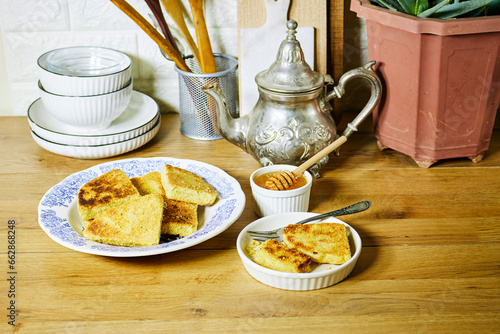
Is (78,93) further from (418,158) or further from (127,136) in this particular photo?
(418,158)

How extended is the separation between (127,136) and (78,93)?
0.12m

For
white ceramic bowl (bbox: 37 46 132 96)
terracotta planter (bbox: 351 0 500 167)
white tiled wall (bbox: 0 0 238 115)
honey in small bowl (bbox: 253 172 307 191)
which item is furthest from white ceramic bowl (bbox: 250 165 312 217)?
white tiled wall (bbox: 0 0 238 115)

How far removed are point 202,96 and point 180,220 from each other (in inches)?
15.8

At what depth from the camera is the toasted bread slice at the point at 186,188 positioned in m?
0.89

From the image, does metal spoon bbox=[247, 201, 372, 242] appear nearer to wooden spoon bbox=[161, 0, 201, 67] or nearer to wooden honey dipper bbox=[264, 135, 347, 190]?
wooden honey dipper bbox=[264, 135, 347, 190]

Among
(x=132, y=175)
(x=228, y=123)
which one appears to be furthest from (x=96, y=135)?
(x=228, y=123)

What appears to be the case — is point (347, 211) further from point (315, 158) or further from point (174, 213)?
point (174, 213)

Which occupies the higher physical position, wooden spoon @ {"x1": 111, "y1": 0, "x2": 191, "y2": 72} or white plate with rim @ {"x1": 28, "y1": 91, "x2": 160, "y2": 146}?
wooden spoon @ {"x1": 111, "y1": 0, "x2": 191, "y2": 72}

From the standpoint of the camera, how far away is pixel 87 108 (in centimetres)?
108

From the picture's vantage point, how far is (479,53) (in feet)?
3.15

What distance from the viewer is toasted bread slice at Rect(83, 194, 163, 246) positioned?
79cm

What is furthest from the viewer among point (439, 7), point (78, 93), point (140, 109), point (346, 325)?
point (140, 109)

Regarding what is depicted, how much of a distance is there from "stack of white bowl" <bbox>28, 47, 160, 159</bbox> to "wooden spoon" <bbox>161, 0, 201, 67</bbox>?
130 mm

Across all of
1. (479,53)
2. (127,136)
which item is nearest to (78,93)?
(127,136)
